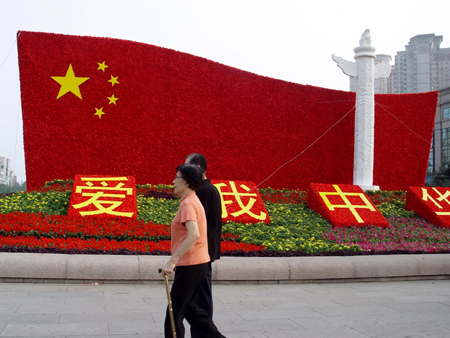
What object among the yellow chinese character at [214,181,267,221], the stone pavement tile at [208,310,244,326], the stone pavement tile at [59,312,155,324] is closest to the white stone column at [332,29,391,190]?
the yellow chinese character at [214,181,267,221]

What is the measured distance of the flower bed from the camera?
5445mm

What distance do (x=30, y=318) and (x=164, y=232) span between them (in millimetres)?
2968

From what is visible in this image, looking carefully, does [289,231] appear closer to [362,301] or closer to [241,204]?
[241,204]

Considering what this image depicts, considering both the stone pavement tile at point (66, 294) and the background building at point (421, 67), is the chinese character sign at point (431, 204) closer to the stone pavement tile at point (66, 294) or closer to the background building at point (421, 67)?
the stone pavement tile at point (66, 294)

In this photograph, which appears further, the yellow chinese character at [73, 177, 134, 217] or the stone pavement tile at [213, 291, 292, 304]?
the yellow chinese character at [73, 177, 134, 217]

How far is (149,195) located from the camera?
325 inches

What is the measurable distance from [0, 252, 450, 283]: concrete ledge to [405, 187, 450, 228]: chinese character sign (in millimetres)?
2824

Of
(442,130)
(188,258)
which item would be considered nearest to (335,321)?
(188,258)

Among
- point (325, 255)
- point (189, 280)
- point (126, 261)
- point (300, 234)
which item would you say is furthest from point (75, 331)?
point (300, 234)

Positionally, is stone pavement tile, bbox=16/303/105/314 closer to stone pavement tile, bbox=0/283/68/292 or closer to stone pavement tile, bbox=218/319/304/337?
stone pavement tile, bbox=0/283/68/292

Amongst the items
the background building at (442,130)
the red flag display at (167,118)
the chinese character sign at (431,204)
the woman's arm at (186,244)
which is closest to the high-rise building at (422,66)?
the background building at (442,130)

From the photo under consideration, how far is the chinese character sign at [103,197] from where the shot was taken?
6836mm

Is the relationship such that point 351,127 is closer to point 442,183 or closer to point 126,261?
point 126,261

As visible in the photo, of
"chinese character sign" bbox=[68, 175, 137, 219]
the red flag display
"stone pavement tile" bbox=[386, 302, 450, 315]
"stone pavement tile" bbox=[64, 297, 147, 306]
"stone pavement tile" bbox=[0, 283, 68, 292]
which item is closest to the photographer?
"stone pavement tile" bbox=[64, 297, 147, 306]
